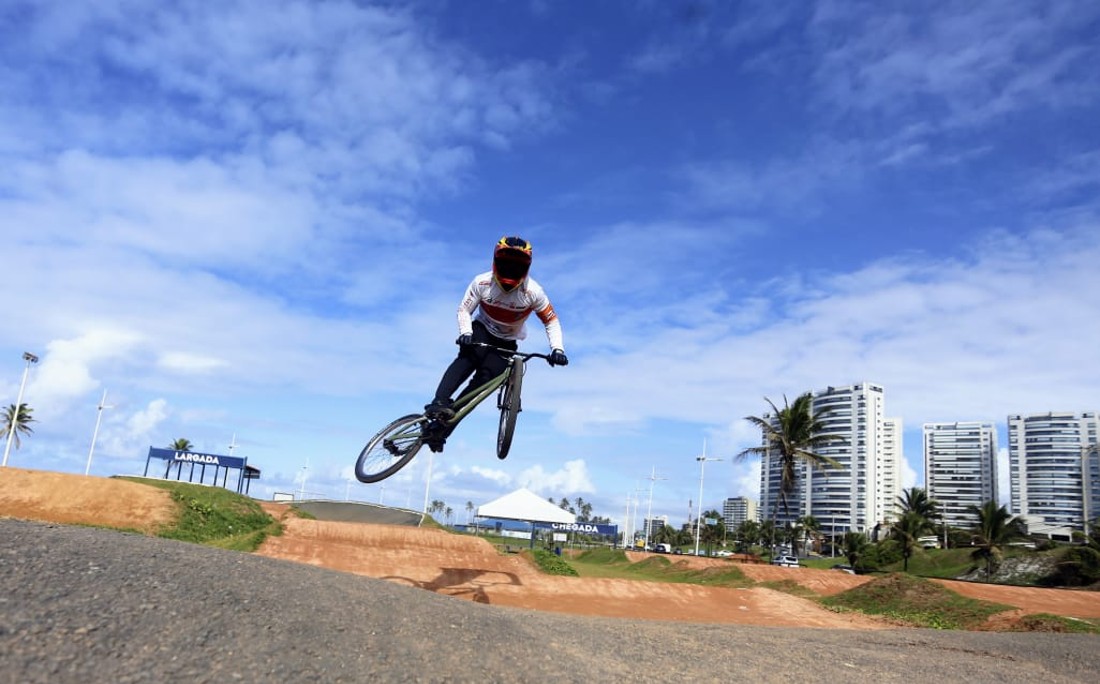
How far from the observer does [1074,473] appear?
151000mm

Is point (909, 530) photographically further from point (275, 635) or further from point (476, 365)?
point (275, 635)

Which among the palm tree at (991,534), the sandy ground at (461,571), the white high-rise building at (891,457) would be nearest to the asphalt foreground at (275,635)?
the sandy ground at (461,571)

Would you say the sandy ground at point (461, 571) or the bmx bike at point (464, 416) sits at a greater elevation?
the bmx bike at point (464, 416)

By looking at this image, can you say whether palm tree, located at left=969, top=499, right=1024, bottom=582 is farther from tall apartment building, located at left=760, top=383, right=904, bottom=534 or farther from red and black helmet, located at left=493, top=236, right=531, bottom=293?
tall apartment building, located at left=760, top=383, right=904, bottom=534

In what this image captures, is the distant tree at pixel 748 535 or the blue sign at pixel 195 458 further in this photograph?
the distant tree at pixel 748 535

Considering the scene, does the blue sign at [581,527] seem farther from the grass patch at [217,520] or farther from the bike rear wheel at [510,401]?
the bike rear wheel at [510,401]

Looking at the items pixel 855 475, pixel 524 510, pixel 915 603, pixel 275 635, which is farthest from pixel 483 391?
pixel 855 475

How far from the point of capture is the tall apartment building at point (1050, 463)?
497 ft

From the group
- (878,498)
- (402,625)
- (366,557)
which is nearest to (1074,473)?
(878,498)

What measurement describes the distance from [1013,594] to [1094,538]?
26741 millimetres

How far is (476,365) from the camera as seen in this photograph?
1067 cm

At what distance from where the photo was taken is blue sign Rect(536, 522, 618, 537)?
56.1 m

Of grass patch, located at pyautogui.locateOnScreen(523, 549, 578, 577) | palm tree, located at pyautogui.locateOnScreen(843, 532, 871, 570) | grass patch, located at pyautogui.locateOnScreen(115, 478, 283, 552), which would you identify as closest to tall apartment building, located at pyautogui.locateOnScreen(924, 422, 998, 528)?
palm tree, located at pyautogui.locateOnScreen(843, 532, 871, 570)

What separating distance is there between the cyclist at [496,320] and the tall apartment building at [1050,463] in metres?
175
